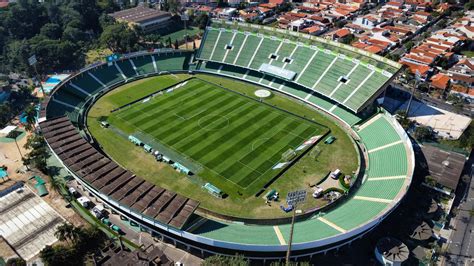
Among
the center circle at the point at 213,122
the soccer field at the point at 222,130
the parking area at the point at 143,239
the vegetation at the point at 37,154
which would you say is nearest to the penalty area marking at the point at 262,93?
the soccer field at the point at 222,130

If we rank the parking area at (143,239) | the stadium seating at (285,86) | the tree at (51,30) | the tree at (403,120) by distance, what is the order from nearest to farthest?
the parking area at (143,239) → the tree at (403,120) → the stadium seating at (285,86) → the tree at (51,30)

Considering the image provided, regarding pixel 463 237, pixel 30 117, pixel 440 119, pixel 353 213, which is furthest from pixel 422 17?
pixel 30 117

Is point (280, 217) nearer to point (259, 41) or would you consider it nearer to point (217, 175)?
point (217, 175)

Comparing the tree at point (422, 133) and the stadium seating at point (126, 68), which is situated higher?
the stadium seating at point (126, 68)

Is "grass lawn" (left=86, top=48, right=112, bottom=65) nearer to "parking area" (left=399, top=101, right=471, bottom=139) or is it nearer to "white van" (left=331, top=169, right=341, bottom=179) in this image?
"white van" (left=331, top=169, right=341, bottom=179)

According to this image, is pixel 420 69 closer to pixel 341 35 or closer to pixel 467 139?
pixel 467 139

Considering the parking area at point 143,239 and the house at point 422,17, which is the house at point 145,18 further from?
the house at point 422,17

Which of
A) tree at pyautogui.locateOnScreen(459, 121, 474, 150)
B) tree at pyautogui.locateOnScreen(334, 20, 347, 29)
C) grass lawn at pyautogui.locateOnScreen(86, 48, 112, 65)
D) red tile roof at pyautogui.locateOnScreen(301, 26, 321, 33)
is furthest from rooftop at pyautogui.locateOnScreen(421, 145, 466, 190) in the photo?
grass lawn at pyautogui.locateOnScreen(86, 48, 112, 65)
